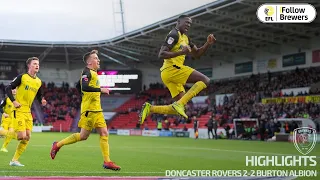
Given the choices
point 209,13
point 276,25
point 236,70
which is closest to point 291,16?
point 209,13

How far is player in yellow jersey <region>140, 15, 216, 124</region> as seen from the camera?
27.3ft

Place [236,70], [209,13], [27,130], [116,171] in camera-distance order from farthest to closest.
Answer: [236,70] → [209,13] → [27,130] → [116,171]

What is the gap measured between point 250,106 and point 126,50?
1954 centimetres

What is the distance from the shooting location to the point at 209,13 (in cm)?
3562

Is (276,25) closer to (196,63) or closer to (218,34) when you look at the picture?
(218,34)

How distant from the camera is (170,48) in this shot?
8352 millimetres

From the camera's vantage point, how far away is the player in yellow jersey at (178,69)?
27.3 feet

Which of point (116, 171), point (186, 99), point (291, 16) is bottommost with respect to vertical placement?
point (116, 171)

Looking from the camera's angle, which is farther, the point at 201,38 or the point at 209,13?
the point at 201,38

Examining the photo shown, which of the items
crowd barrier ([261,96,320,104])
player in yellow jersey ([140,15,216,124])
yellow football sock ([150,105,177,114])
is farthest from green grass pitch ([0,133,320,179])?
crowd barrier ([261,96,320,104])

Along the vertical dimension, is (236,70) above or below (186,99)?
above

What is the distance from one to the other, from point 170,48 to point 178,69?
0.52 m

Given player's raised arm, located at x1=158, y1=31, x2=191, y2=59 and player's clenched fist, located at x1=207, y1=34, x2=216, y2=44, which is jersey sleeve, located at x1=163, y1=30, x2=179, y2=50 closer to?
player's raised arm, located at x1=158, y1=31, x2=191, y2=59

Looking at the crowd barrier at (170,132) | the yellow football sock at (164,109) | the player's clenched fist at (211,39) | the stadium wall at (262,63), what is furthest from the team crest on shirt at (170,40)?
the stadium wall at (262,63)
